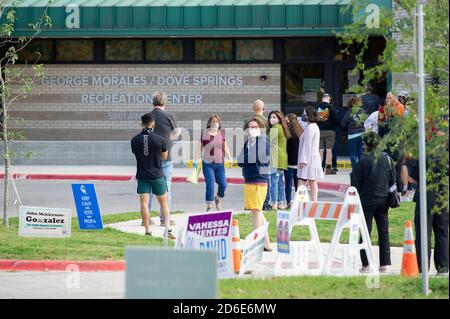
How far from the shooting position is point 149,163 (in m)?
18.1

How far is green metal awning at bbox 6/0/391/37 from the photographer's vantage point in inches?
1232

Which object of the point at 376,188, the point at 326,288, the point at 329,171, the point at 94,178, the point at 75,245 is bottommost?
the point at 94,178

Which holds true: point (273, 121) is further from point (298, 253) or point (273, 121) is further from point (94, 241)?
point (298, 253)

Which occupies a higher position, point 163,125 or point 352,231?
point 163,125

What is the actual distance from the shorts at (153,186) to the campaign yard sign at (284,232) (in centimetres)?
405

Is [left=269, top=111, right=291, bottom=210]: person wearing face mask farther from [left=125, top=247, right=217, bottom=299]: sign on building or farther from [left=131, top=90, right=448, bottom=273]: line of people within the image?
[left=125, top=247, right=217, bottom=299]: sign on building

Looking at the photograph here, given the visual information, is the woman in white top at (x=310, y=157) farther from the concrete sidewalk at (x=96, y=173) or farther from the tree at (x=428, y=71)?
the tree at (x=428, y=71)

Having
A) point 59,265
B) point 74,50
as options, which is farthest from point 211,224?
point 74,50

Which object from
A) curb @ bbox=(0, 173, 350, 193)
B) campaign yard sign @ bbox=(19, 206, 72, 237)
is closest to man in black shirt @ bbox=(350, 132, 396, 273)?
campaign yard sign @ bbox=(19, 206, 72, 237)

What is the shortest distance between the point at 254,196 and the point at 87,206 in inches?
122

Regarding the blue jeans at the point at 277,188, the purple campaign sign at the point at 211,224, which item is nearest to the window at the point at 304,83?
the blue jeans at the point at 277,188

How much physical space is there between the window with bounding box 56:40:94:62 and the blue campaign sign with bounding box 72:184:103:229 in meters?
15.8

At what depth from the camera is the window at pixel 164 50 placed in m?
33.8

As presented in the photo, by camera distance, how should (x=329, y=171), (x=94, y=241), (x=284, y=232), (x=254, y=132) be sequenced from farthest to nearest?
(x=329, y=171)
(x=94, y=241)
(x=254, y=132)
(x=284, y=232)
